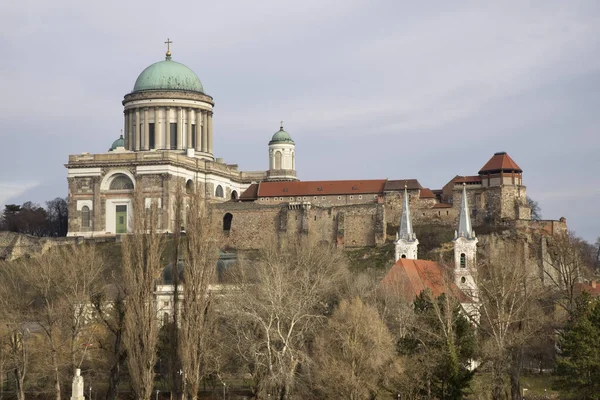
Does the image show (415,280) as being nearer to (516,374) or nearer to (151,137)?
(516,374)

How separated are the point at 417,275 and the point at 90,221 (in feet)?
134

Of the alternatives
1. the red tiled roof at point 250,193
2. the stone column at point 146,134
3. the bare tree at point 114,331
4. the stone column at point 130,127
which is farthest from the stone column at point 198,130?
the bare tree at point 114,331

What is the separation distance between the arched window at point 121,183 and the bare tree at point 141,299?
4793cm

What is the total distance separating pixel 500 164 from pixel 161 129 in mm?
31114

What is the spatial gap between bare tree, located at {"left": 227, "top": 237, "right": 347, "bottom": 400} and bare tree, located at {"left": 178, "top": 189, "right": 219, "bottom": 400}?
225cm

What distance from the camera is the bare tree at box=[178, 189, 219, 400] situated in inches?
2289

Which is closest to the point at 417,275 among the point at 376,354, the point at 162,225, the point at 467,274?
the point at 467,274

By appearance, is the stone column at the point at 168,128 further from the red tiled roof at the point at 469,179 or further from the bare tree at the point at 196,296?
the bare tree at the point at 196,296

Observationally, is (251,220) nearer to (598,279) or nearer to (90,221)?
(90,221)

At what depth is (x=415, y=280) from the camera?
248 feet

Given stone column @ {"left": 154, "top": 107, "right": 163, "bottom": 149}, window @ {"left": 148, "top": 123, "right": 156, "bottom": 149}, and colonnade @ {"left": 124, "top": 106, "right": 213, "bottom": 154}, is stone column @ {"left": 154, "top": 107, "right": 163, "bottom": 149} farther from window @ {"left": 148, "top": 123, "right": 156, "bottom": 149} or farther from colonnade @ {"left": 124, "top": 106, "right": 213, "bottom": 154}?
window @ {"left": 148, "top": 123, "right": 156, "bottom": 149}

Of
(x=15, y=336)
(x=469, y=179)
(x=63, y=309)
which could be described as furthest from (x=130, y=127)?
(x=15, y=336)

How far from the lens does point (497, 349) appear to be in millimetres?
60625

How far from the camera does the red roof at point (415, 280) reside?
72.7 m
